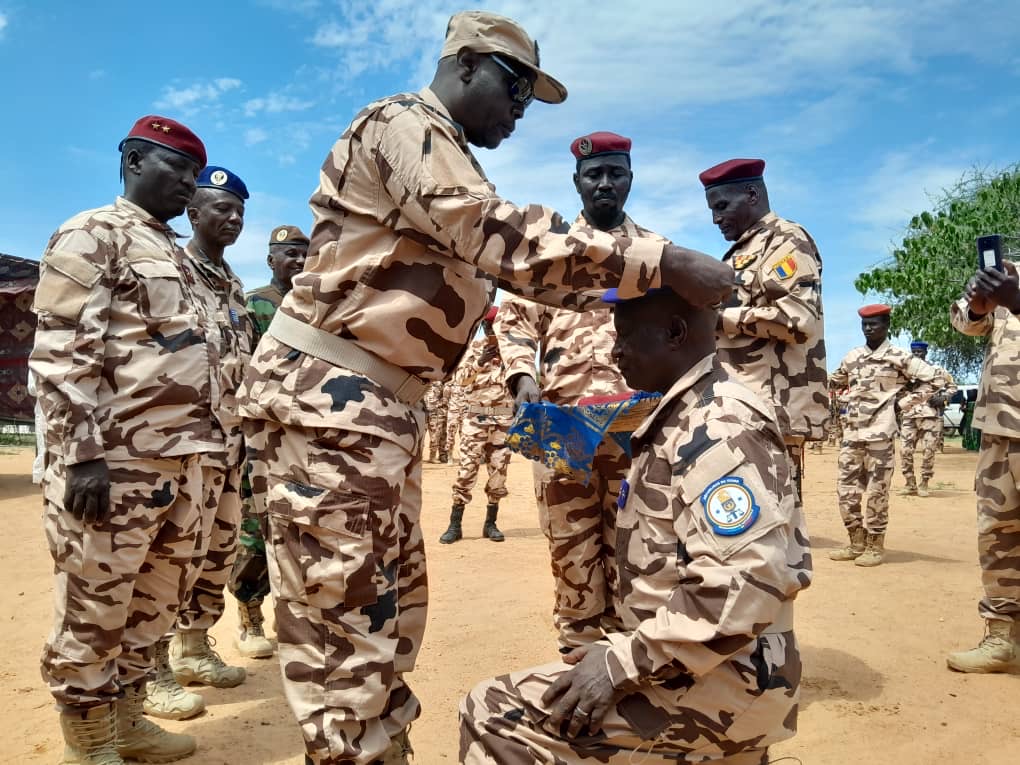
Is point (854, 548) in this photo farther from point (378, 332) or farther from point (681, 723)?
point (378, 332)

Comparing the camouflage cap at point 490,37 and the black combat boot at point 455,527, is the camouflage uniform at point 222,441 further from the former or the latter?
the black combat boot at point 455,527

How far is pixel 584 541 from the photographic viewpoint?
12.9 feet

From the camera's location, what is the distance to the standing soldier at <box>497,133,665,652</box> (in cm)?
392

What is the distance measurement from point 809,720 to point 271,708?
2.80 meters

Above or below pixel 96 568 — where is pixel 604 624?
below

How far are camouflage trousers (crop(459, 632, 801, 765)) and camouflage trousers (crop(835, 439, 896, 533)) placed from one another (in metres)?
6.85

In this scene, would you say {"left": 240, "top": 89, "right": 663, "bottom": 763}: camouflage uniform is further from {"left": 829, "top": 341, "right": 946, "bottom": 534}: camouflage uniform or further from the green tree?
the green tree

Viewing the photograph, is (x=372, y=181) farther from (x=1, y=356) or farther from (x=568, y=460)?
(x=1, y=356)

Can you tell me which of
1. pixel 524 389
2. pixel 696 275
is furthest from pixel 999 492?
pixel 696 275

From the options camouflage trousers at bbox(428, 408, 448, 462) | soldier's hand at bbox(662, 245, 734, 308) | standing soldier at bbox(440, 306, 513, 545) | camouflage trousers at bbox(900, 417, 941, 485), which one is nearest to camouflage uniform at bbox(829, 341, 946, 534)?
standing soldier at bbox(440, 306, 513, 545)

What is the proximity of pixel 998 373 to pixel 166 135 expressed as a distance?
4.73 meters

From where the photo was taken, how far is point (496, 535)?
9.38 m

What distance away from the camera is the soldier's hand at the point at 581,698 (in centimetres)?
192

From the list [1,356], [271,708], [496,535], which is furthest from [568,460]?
[1,356]
